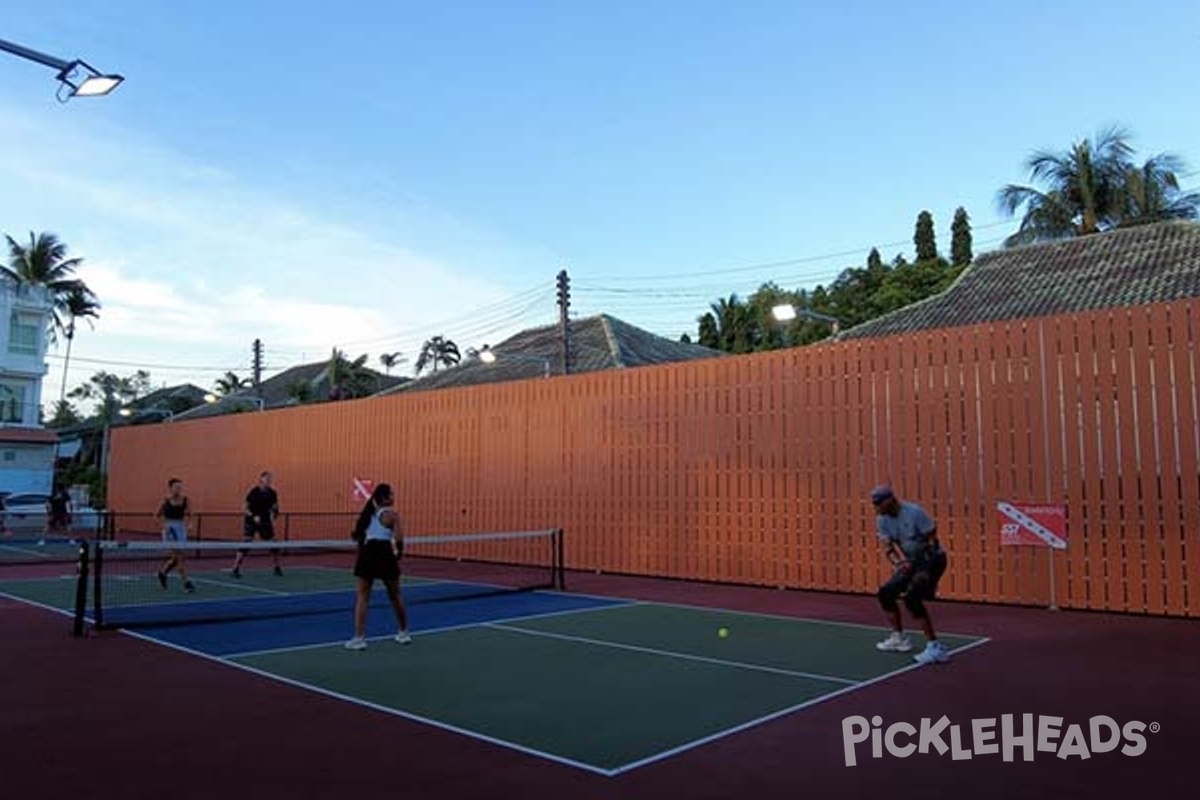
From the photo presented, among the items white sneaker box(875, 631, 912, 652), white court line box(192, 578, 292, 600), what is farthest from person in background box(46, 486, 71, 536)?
white sneaker box(875, 631, 912, 652)

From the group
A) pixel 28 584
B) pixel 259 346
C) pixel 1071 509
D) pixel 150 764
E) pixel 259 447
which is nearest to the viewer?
pixel 150 764

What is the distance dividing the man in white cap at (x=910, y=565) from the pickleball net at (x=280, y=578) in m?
5.98

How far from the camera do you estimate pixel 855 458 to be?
14.3m

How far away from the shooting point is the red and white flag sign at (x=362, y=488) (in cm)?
2338

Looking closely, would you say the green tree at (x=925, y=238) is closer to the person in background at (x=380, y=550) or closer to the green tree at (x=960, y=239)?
the green tree at (x=960, y=239)

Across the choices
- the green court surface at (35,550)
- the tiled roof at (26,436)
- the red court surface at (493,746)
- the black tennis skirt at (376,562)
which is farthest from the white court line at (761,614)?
the tiled roof at (26,436)

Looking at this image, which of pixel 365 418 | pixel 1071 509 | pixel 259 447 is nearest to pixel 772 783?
pixel 1071 509

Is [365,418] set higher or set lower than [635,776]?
higher

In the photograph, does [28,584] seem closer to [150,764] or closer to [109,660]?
[109,660]

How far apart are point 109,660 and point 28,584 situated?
8850mm

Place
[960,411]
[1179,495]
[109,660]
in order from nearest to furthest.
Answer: [109,660] → [1179,495] → [960,411]

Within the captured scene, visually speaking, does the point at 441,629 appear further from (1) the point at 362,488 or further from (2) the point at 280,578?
(1) the point at 362,488

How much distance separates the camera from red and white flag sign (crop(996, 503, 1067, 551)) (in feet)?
40.0

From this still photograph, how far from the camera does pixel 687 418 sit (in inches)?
659
